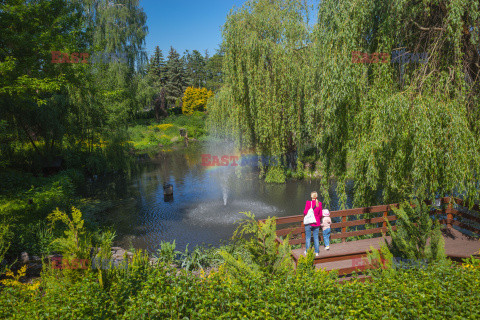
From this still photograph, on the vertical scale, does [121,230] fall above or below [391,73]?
below

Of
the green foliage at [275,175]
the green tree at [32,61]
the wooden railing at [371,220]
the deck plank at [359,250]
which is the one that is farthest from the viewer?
the green foliage at [275,175]

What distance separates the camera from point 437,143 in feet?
23.9

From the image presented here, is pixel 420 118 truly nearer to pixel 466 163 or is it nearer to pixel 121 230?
pixel 466 163

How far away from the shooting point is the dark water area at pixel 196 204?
12898mm

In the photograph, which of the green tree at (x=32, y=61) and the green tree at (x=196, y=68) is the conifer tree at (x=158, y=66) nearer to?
the green tree at (x=196, y=68)

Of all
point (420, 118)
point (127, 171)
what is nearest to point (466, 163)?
point (420, 118)

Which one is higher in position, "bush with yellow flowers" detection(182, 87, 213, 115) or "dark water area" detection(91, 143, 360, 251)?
"bush with yellow flowers" detection(182, 87, 213, 115)

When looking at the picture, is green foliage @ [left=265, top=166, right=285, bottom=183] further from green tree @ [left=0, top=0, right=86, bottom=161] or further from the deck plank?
green tree @ [left=0, top=0, right=86, bottom=161]

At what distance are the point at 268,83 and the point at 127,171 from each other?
16.0 metres

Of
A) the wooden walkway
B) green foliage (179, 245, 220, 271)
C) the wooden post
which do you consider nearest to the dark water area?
green foliage (179, 245, 220, 271)

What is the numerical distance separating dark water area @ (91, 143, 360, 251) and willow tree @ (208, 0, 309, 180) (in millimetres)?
3308

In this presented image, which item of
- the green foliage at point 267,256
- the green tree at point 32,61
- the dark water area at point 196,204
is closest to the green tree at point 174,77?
the dark water area at point 196,204

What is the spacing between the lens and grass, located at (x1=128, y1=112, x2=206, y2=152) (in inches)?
1559

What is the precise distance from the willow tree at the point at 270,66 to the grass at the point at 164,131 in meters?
23.3
